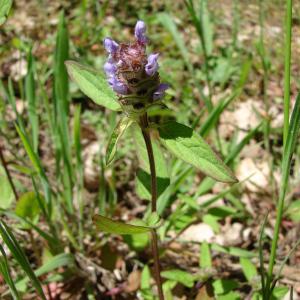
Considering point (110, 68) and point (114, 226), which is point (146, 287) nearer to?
point (114, 226)

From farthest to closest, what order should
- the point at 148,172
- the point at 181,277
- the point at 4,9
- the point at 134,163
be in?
the point at 134,163
the point at 181,277
the point at 148,172
the point at 4,9

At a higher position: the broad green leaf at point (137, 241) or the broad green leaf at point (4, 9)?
the broad green leaf at point (4, 9)

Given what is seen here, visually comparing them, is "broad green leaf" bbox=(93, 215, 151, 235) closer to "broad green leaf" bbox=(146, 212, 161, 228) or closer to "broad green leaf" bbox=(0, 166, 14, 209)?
"broad green leaf" bbox=(146, 212, 161, 228)

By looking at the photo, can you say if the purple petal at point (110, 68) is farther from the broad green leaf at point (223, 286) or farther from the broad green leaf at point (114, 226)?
the broad green leaf at point (223, 286)

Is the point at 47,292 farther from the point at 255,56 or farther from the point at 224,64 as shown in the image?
the point at 255,56

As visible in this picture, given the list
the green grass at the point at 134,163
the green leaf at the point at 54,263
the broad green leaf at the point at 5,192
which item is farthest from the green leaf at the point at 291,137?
the broad green leaf at the point at 5,192

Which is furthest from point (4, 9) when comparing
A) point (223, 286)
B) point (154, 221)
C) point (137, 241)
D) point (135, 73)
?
point (223, 286)
